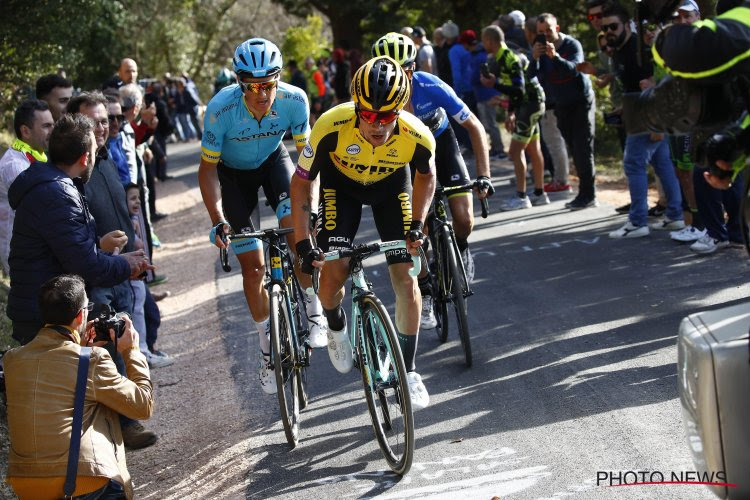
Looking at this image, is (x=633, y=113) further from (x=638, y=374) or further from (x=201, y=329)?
(x=201, y=329)

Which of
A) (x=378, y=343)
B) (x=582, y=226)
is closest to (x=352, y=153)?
(x=378, y=343)

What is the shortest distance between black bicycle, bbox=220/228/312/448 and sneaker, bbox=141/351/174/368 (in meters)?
2.34

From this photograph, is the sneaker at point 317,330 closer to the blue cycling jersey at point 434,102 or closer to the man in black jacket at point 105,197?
the man in black jacket at point 105,197

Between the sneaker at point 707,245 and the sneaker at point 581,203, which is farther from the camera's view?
the sneaker at point 581,203

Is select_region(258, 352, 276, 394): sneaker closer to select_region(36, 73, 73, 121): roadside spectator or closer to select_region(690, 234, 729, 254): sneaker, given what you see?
select_region(36, 73, 73, 121): roadside spectator

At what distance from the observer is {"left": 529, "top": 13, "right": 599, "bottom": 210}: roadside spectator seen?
1293 cm

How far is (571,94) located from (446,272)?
19.4 ft

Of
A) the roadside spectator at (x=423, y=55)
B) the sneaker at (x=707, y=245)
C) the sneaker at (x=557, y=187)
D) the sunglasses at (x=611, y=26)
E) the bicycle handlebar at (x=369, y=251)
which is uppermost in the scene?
the sunglasses at (x=611, y=26)

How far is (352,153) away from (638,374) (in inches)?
96.7

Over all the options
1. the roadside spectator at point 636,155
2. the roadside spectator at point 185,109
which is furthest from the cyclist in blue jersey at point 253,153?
the roadside spectator at point 185,109

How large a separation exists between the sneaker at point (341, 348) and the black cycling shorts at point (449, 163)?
2.13 m

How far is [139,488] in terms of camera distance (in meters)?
6.19

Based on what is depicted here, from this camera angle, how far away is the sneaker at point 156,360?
8836 mm

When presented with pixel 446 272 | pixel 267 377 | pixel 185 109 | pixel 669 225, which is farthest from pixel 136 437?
pixel 185 109
